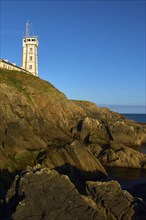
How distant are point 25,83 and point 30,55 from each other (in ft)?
125

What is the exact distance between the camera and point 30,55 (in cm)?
11488

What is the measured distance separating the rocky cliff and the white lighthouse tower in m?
29.2

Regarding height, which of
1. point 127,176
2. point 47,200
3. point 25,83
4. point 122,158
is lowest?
point 127,176

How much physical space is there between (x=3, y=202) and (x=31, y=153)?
2036 centimetres

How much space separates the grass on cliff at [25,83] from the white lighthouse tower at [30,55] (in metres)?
28.5

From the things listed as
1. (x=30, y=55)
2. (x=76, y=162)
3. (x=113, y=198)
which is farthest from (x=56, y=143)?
(x=30, y=55)

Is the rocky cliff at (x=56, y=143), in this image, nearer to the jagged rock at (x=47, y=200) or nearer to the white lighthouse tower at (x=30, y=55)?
the jagged rock at (x=47, y=200)

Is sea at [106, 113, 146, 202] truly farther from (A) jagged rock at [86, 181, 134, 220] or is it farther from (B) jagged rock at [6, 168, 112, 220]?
(B) jagged rock at [6, 168, 112, 220]

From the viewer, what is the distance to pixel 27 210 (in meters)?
25.2

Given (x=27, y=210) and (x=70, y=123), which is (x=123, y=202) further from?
(x=70, y=123)

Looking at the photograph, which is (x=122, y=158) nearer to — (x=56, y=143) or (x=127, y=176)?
(x=127, y=176)

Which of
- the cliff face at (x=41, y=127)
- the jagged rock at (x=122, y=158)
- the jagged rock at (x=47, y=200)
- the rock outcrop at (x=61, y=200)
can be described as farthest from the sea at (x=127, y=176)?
the jagged rock at (x=47, y=200)

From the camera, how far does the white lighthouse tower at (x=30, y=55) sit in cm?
11456

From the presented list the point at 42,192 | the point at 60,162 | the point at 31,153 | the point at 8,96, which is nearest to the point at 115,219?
the point at 42,192
